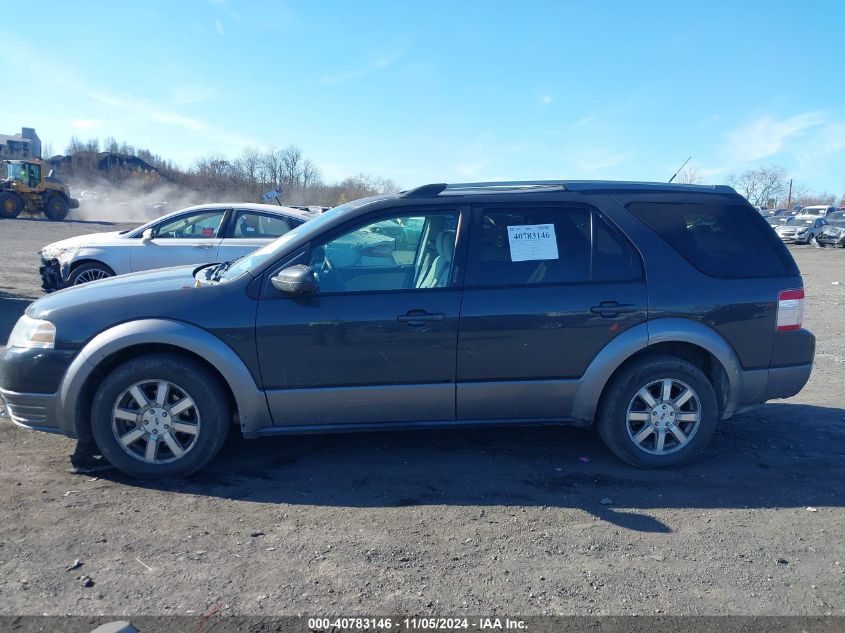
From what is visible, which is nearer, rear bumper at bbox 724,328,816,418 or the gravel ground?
the gravel ground

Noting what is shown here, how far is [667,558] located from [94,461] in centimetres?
366

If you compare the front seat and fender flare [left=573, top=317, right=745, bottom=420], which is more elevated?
the front seat

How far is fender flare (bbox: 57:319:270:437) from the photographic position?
13.6 ft

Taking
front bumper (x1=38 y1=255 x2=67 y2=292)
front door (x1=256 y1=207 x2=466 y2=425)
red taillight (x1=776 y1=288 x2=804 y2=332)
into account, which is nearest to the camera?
front door (x1=256 y1=207 x2=466 y2=425)

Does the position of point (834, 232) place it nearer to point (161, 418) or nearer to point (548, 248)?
point (548, 248)

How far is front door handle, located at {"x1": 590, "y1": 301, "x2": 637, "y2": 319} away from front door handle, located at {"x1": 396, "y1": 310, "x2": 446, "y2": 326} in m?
1.01

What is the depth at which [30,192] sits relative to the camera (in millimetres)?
35656

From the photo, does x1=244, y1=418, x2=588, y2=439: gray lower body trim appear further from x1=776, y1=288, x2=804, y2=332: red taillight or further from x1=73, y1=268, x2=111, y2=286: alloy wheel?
x1=73, y1=268, x2=111, y2=286: alloy wheel

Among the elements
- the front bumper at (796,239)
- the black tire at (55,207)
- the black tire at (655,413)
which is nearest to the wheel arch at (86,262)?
the black tire at (655,413)

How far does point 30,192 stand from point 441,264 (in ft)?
124

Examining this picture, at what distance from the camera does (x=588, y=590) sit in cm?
315

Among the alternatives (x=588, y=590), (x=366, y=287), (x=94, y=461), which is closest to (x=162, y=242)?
(x=94, y=461)

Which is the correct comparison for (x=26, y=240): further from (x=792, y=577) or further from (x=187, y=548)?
(x=792, y=577)

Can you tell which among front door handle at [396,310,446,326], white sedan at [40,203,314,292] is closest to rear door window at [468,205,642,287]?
front door handle at [396,310,446,326]
